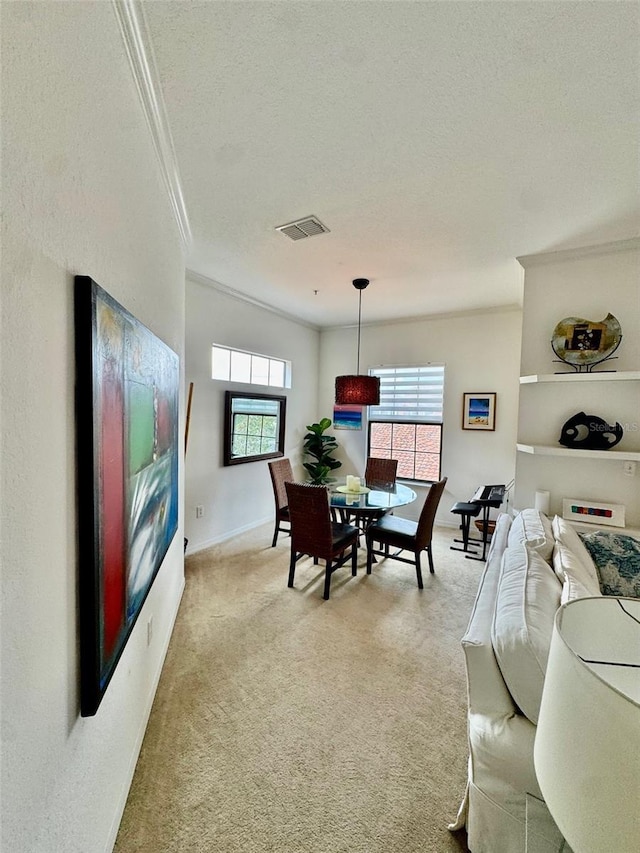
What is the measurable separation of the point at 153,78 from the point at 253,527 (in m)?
4.21

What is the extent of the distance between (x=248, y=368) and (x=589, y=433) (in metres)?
3.54

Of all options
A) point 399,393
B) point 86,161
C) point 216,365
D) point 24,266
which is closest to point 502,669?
point 24,266

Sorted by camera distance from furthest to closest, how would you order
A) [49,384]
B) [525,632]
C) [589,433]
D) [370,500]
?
[370,500], [589,433], [525,632], [49,384]

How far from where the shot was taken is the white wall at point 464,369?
452 centimetres

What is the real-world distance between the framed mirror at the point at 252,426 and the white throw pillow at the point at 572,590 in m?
3.38

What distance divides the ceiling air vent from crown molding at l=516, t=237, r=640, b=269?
68.2 inches

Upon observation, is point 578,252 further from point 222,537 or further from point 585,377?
point 222,537

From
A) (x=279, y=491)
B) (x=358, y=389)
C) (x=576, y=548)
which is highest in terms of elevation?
(x=358, y=389)

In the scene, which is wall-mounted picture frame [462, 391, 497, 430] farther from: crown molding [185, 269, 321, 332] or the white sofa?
the white sofa

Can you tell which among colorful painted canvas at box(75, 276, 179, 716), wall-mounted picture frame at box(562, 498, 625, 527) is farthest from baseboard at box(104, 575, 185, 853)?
wall-mounted picture frame at box(562, 498, 625, 527)

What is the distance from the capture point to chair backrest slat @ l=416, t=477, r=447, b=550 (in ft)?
10.2

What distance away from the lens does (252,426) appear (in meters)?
4.49

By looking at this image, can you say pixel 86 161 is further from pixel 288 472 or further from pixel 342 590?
pixel 288 472

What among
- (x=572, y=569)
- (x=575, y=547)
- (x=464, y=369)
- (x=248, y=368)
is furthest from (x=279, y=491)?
(x=464, y=369)
